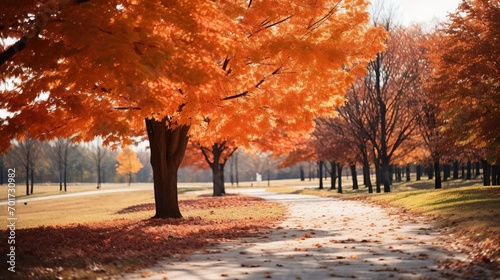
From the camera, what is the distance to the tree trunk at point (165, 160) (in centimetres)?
1795

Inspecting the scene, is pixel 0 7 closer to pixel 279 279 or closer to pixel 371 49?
pixel 279 279

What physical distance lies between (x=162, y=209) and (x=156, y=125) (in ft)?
9.97

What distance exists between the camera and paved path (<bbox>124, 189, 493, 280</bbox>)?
302 inches

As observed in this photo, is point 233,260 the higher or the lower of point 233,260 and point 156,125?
the lower

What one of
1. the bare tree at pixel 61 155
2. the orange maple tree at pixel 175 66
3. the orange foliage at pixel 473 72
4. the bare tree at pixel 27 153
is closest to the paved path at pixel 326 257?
the orange maple tree at pixel 175 66

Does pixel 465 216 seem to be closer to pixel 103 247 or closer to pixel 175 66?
pixel 175 66

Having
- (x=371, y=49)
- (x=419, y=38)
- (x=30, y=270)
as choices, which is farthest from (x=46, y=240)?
(x=419, y=38)

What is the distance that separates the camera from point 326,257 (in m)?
9.30

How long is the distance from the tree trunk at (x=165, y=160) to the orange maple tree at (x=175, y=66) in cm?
4

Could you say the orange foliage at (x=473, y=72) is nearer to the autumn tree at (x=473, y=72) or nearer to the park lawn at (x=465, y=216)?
the autumn tree at (x=473, y=72)

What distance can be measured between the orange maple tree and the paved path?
3526mm

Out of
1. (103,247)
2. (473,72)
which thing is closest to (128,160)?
(473,72)

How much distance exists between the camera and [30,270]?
755cm

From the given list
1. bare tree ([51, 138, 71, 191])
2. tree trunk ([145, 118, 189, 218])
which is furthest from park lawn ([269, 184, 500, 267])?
bare tree ([51, 138, 71, 191])
